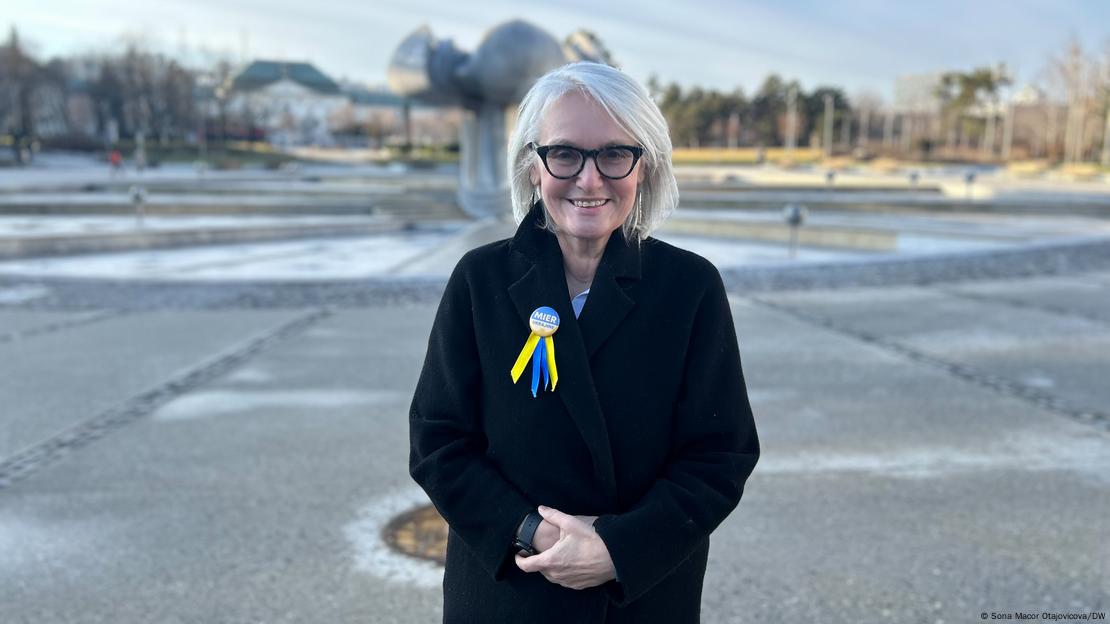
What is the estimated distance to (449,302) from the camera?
75.4 inches

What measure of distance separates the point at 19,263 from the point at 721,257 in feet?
37.0

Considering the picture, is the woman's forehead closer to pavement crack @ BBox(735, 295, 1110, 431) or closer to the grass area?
pavement crack @ BBox(735, 295, 1110, 431)

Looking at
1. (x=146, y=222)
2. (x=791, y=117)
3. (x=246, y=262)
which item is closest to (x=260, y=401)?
(x=246, y=262)

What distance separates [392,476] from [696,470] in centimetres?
328

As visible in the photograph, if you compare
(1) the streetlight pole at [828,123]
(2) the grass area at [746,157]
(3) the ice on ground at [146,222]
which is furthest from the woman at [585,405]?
(1) the streetlight pole at [828,123]

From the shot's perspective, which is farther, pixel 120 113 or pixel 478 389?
pixel 120 113

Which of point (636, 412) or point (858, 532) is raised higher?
point (636, 412)

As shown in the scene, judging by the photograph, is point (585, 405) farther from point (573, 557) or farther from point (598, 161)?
point (598, 161)

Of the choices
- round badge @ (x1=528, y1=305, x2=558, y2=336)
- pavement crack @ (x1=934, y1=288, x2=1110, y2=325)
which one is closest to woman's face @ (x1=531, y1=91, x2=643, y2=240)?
round badge @ (x1=528, y1=305, x2=558, y2=336)

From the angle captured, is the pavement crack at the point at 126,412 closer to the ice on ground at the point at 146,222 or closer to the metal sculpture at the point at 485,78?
the ice on ground at the point at 146,222

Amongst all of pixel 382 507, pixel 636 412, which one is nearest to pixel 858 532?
pixel 382 507

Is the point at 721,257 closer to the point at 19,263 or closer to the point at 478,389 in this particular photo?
the point at 19,263

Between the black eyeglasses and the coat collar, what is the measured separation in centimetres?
15

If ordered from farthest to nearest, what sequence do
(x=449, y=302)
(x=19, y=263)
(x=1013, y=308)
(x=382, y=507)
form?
(x=19, y=263)
(x=1013, y=308)
(x=382, y=507)
(x=449, y=302)
